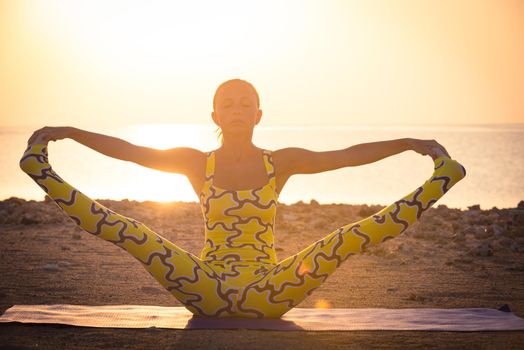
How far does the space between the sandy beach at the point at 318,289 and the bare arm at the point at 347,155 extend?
55.6 inches

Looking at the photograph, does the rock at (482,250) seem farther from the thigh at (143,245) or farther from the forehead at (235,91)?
the thigh at (143,245)

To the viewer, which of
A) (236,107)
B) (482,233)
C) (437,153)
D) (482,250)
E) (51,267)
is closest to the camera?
(437,153)

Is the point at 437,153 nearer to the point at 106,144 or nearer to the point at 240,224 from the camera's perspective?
the point at 240,224

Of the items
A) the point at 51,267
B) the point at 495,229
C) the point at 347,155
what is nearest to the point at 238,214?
the point at 347,155

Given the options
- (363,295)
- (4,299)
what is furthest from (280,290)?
(4,299)

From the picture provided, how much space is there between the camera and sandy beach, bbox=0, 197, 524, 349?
15.4 ft

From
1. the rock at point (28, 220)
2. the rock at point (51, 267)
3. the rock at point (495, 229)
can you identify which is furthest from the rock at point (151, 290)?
the rock at point (495, 229)

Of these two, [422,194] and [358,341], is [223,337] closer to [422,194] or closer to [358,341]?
[358,341]

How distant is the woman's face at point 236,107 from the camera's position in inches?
220

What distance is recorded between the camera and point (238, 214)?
5.32 meters

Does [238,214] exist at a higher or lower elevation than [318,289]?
higher

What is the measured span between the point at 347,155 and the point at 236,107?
1011 mm

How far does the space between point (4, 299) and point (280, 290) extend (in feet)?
9.64

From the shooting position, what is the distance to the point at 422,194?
486 cm
